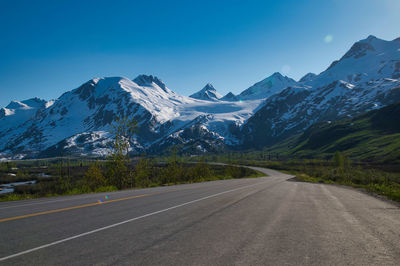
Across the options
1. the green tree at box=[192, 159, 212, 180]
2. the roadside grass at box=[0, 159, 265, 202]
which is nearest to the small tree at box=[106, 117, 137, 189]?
the roadside grass at box=[0, 159, 265, 202]

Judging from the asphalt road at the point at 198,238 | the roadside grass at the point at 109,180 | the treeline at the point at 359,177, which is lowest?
the treeline at the point at 359,177

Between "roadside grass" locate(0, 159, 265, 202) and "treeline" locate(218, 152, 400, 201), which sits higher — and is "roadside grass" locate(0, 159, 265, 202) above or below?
above

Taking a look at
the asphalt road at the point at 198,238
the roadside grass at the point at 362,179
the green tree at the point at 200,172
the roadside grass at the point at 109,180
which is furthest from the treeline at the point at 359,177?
the roadside grass at the point at 109,180

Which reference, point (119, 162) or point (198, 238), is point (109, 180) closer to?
point (119, 162)

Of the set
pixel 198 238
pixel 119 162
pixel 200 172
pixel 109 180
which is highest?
pixel 119 162

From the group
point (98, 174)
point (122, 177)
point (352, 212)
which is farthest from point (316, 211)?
point (98, 174)

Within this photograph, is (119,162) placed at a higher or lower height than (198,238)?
higher

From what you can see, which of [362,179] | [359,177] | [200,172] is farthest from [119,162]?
[359,177]

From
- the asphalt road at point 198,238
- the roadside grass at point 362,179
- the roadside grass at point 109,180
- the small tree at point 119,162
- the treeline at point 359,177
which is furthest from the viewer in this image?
the small tree at point 119,162

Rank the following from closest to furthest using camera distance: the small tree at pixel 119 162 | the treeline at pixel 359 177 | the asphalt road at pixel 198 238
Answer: the asphalt road at pixel 198 238 < the treeline at pixel 359 177 < the small tree at pixel 119 162

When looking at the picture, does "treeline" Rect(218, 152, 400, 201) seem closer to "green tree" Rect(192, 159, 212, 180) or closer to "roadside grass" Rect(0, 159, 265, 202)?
"green tree" Rect(192, 159, 212, 180)

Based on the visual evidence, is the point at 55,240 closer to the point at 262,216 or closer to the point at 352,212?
the point at 262,216

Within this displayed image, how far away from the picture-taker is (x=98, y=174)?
26.6 m

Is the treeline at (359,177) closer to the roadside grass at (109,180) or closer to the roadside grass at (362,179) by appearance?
the roadside grass at (362,179)
